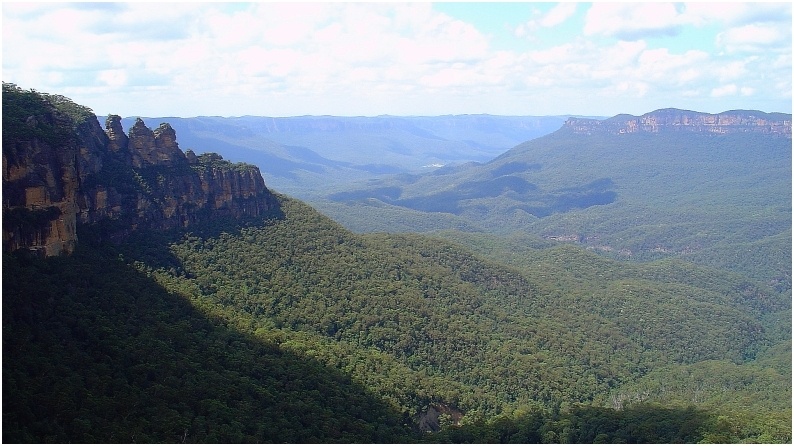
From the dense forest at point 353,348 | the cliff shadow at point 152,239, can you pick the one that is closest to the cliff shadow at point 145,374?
the dense forest at point 353,348

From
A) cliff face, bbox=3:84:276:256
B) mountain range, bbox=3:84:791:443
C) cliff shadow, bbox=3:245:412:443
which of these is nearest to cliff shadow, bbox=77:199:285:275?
mountain range, bbox=3:84:791:443

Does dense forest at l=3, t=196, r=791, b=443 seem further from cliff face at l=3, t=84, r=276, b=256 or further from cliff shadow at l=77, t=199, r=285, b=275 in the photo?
cliff face at l=3, t=84, r=276, b=256

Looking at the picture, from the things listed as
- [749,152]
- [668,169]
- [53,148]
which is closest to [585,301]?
[53,148]

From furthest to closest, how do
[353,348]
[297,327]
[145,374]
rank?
[297,327] < [353,348] < [145,374]

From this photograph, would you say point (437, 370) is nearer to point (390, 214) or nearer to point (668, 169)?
point (390, 214)

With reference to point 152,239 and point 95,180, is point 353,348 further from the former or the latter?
point 95,180

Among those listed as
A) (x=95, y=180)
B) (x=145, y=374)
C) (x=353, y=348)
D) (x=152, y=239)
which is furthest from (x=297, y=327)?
(x=95, y=180)

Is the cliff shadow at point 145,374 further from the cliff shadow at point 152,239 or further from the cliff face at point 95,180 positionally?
the cliff shadow at point 152,239
